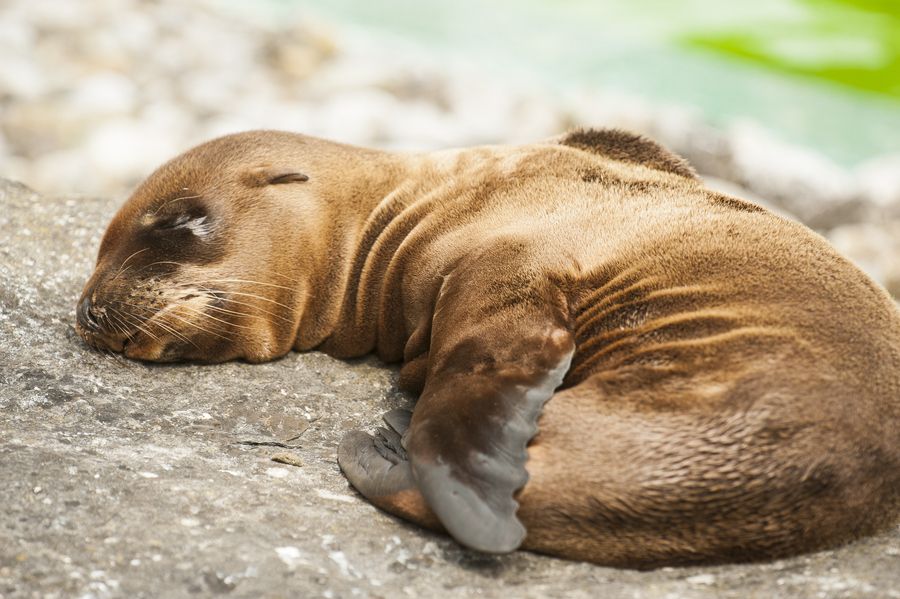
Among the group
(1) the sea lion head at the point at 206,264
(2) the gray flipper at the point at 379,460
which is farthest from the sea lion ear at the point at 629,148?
(2) the gray flipper at the point at 379,460

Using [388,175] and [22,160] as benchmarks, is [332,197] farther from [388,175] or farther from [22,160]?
[22,160]

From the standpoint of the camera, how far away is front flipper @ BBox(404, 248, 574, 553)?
3.33 metres

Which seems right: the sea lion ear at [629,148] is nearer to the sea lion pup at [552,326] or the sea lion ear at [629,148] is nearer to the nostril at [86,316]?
the sea lion pup at [552,326]

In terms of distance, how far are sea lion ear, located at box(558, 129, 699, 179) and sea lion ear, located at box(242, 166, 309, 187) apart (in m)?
1.30

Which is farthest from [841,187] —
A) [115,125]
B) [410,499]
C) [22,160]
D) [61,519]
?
[61,519]

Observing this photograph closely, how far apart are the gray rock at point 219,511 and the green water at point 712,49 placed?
41.5 ft

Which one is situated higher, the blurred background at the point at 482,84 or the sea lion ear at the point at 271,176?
the sea lion ear at the point at 271,176

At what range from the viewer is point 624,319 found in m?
3.96

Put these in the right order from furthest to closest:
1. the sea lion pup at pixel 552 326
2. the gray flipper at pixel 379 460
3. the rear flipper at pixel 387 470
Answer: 1. the gray flipper at pixel 379 460
2. the rear flipper at pixel 387 470
3. the sea lion pup at pixel 552 326

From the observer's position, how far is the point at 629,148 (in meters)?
5.14

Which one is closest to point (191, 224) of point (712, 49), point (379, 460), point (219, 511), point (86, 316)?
point (86, 316)

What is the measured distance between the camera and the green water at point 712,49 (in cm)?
1712

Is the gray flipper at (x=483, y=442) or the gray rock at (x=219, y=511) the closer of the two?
the gray rock at (x=219, y=511)

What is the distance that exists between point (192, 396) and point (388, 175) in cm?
150
